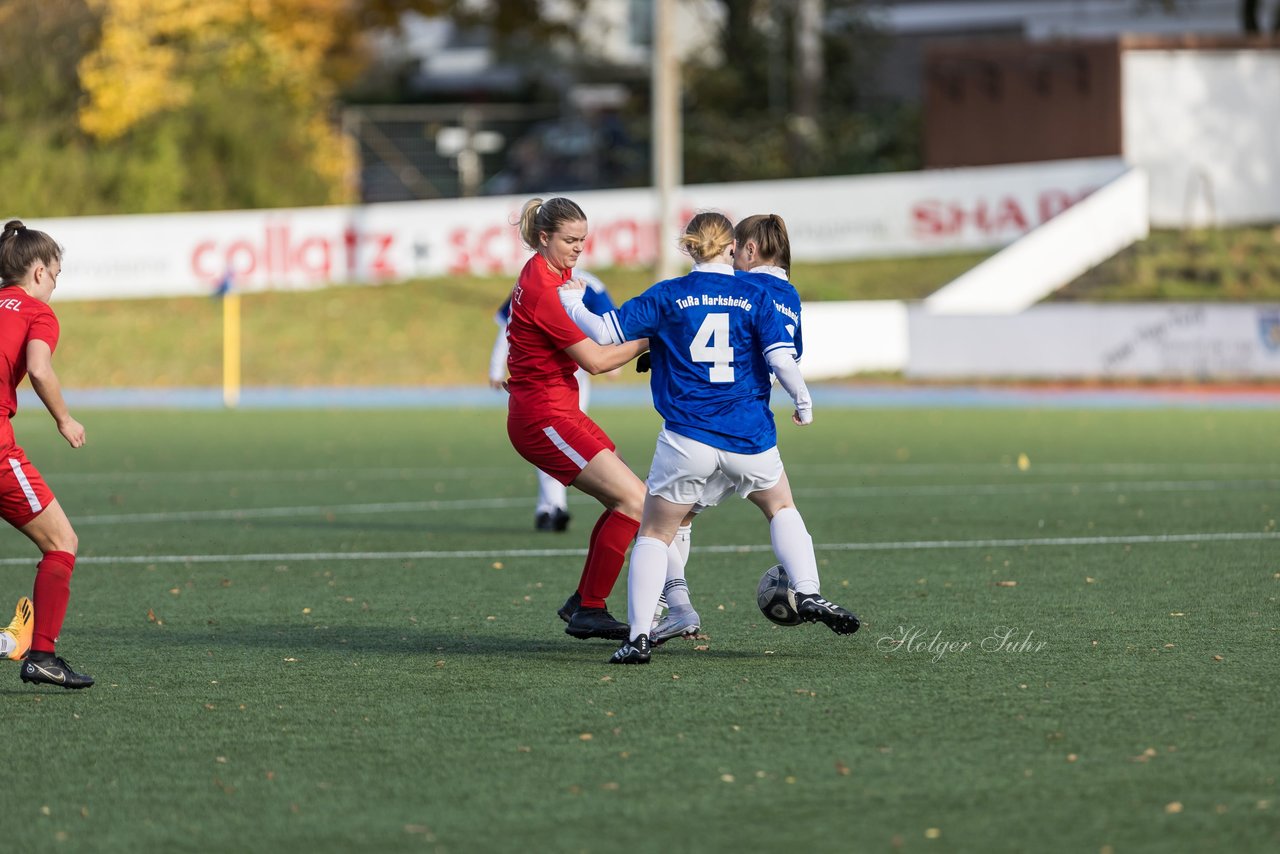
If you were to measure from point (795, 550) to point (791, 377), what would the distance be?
0.71m

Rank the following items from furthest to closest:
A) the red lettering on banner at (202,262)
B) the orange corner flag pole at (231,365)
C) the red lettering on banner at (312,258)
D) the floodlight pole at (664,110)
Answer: the red lettering on banner at (312,258), the red lettering on banner at (202,262), the floodlight pole at (664,110), the orange corner flag pole at (231,365)

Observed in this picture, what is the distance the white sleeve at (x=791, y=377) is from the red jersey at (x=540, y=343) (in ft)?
2.74

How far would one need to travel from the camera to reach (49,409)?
277 inches

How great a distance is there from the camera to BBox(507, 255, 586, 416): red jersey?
786cm

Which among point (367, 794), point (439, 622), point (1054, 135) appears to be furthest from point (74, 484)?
point (1054, 135)

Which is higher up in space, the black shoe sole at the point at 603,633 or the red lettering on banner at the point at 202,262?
the red lettering on banner at the point at 202,262

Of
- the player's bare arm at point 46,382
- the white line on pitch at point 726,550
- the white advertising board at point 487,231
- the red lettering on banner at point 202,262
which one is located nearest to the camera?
the player's bare arm at point 46,382

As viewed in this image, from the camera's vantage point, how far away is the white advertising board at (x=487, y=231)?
33.4 meters

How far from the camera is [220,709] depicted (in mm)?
6984

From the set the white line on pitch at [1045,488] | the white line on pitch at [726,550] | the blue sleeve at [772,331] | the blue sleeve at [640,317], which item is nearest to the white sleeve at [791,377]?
the blue sleeve at [772,331]

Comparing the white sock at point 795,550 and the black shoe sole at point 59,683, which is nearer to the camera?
the black shoe sole at point 59,683

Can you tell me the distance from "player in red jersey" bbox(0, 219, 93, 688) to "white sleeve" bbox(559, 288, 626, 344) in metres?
1.93

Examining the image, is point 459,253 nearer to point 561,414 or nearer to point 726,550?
point 726,550

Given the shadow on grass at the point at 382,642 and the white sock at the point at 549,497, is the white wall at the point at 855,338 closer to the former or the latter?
the white sock at the point at 549,497
